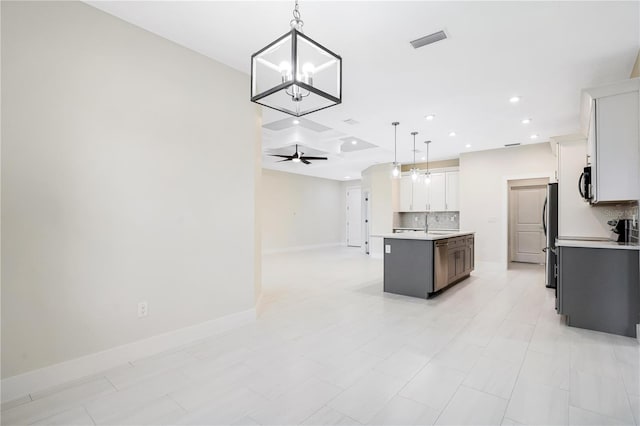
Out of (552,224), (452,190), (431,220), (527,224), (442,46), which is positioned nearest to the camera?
(442,46)

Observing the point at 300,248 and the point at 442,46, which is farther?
the point at 300,248

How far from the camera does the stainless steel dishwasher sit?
14.6 ft

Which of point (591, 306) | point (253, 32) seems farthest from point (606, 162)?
point (253, 32)

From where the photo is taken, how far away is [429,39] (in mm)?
2834

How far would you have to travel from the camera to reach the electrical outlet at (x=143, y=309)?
266cm

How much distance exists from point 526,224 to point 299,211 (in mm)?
6801

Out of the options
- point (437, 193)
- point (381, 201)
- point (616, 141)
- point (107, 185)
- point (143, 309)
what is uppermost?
point (616, 141)

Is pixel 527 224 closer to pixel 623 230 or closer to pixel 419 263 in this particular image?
pixel 623 230

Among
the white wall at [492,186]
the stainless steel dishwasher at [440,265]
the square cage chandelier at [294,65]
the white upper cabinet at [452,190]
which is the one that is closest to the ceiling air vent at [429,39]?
the square cage chandelier at [294,65]

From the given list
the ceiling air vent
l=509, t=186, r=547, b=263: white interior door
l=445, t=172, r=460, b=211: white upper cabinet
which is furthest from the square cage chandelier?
l=509, t=186, r=547, b=263: white interior door

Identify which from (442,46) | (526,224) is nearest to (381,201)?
(526,224)

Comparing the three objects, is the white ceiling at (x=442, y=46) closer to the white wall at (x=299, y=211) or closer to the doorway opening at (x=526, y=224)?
the doorway opening at (x=526, y=224)

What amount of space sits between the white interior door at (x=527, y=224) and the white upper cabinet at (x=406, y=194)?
2.58 metres

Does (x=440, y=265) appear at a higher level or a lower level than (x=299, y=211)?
lower
